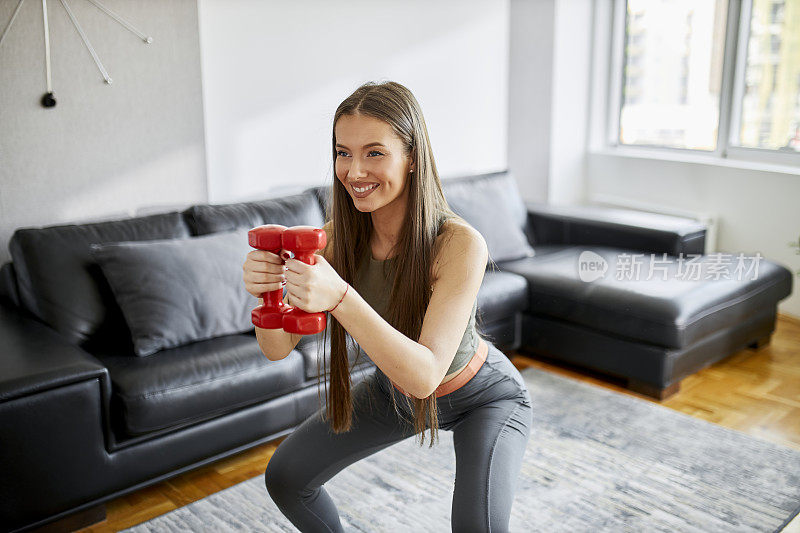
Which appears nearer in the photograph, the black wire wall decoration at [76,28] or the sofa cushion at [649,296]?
the black wire wall decoration at [76,28]

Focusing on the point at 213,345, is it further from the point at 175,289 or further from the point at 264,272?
the point at 264,272

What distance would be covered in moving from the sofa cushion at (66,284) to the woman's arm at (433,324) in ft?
4.80

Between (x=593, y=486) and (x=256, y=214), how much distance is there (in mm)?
1592

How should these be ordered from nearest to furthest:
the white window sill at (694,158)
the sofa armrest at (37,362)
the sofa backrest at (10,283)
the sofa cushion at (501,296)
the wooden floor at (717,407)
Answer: the sofa armrest at (37,362) → the wooden floor at (717,407) → the sofa backrest at (10,283) → the sofa cushion at (501,296) → the white window sill at (694,158)

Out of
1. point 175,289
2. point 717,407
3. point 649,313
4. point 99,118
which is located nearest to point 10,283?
point 175,289

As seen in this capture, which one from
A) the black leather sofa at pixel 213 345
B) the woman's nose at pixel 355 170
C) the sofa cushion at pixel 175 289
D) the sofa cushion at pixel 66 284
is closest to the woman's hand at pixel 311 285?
the woman's nose at pixel 355 170

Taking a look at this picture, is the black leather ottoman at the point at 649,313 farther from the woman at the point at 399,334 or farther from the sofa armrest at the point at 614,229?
the woman at the point at 399,334

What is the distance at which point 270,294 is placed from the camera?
4.36 ft

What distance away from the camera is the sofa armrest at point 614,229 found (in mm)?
3492

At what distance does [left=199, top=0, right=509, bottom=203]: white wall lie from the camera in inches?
131

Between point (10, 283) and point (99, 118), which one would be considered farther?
point (99, 118)

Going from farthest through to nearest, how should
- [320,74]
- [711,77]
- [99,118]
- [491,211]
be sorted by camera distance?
[711,77] → [320,74] → [491,211] → [99,118]

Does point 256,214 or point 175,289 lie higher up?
point 256,214

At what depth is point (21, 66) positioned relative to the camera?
2666 millimetres
